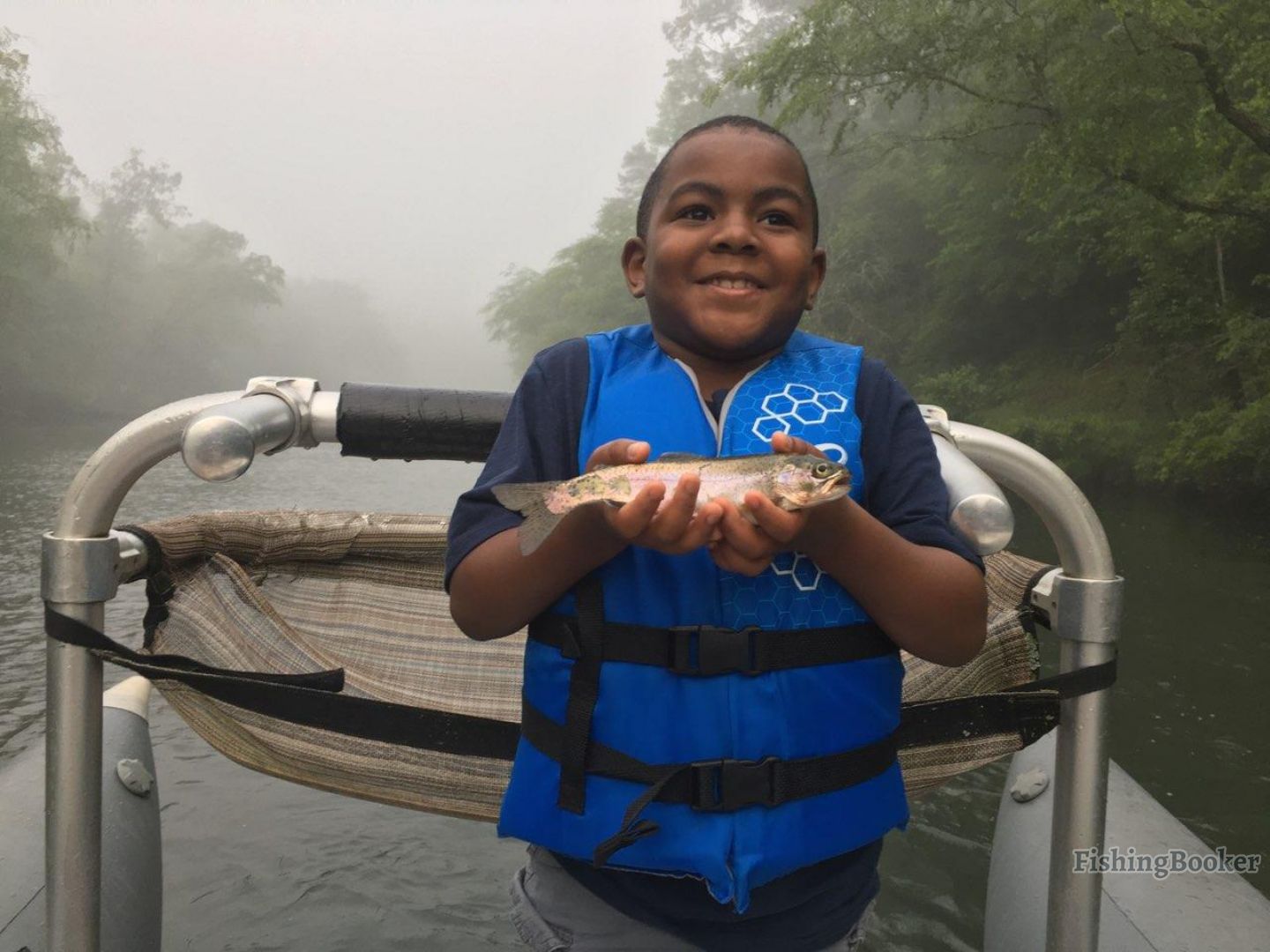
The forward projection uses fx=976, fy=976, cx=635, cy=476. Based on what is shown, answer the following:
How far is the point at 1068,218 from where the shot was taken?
17.0 meters

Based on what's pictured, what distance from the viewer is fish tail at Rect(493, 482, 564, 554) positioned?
1416 mm

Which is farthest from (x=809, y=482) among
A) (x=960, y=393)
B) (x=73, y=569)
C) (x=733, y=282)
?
(x=960, y=393)

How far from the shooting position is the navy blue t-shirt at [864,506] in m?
1.54

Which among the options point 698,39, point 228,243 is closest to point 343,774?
point 698,39

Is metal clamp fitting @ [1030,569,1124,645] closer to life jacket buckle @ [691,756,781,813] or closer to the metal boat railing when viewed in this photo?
the metal boat railing

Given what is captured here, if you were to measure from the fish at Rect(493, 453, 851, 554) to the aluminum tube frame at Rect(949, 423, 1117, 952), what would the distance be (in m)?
0.51

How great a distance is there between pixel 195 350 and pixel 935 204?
46.5m

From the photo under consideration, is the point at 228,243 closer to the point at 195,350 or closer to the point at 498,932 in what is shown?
the point at 195,350

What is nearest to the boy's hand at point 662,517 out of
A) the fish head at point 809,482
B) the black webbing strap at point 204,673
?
the fish head at point 809,482

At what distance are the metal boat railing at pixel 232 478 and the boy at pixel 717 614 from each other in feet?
0.53

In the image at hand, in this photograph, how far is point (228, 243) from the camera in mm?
63562

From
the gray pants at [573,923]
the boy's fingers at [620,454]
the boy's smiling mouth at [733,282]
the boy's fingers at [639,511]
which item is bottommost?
the gray pants at [573,923]

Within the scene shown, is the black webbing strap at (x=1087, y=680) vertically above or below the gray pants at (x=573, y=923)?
above

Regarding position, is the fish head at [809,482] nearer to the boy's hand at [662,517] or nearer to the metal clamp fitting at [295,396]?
the boy's hand at [662,517]
